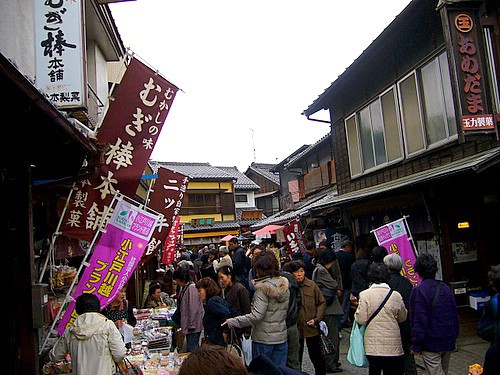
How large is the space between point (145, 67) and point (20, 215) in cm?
256

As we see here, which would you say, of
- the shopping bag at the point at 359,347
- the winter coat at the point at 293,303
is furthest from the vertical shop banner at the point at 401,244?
the shopping bag at the point at 359,347

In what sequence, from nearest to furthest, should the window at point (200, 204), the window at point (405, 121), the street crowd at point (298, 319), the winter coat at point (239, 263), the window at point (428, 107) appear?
the street crowd at point (298, 319)
the window at point (428, 107)
the window at point (405, 121)
the winter coat at point (239, 263)
the window at point (200, 204)

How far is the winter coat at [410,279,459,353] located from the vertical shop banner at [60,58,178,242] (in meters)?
4.12

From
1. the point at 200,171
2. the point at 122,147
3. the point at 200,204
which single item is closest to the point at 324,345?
the point at 122,147

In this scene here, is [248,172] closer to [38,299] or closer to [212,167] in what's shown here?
[212,167]

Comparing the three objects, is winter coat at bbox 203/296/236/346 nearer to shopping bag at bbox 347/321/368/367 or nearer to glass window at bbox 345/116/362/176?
shopping bag at bbox 347/321/368/367

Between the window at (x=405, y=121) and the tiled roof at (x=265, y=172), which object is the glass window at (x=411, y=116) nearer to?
the window at (x=405, y=121)

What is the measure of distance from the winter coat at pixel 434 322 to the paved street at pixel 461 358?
267cm

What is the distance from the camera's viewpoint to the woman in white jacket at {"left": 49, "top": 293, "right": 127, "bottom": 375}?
5012 millimetres

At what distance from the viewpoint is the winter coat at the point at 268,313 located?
603 centimetres

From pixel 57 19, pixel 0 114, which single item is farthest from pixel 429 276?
pixel 57 19

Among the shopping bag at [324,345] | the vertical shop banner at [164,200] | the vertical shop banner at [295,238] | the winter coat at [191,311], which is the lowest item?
the shopping bag at [324,345]

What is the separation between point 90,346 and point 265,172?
4974 centimetres

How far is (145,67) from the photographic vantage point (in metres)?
6.05
